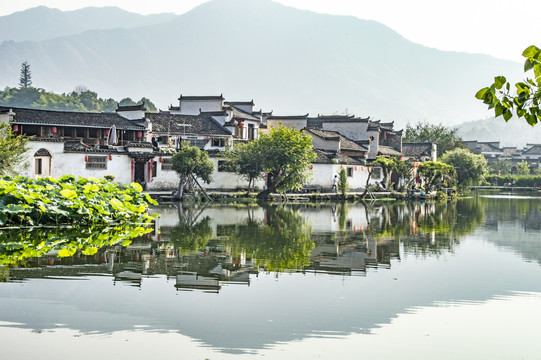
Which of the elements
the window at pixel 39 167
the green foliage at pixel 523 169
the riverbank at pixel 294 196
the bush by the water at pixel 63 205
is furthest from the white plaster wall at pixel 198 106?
the green foliage at pixel 523 169

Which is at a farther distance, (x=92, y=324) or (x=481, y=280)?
(x=481, y=280)

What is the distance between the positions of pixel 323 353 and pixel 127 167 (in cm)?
3004

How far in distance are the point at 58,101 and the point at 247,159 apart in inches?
2886

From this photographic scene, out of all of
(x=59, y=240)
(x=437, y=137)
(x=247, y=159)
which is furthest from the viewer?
(x=437, y=137)

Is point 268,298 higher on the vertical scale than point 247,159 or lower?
lower

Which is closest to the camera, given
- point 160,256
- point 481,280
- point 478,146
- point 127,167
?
point 481,280

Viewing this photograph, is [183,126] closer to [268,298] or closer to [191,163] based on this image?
[191,163]

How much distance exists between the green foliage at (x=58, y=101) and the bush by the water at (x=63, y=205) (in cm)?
7276

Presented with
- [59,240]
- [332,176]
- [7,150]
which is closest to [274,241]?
[59,240]

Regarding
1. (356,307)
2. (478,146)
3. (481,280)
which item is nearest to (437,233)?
(481,280)

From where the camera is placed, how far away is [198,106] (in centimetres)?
4922

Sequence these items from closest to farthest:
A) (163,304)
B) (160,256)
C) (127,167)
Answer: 1. (163,304)
2. (160,256)
3. (127,167)

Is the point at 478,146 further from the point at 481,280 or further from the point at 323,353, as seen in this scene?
the point at 323,353

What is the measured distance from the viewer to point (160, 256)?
13.5 metres
